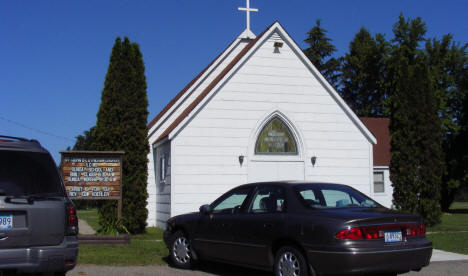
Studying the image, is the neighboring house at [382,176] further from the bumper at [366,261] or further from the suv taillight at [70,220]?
the suv taillight at [70,220]

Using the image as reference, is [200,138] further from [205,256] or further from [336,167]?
[205,256]

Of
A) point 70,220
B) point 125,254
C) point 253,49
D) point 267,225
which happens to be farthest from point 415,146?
point 70,220

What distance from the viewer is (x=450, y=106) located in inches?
1687

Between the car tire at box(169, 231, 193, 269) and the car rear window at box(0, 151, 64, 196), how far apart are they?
3.97 metres

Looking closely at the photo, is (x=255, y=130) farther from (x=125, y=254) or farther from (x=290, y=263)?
(x=290, y=263)

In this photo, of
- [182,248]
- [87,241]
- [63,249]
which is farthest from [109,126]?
[63,249]

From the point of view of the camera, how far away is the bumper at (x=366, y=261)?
6.61m

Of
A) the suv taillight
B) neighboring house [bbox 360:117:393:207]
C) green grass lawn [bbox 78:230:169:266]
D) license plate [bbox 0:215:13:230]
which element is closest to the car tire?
green grass lawn [bbox 78:230:169:266]

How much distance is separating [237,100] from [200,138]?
2.01 m

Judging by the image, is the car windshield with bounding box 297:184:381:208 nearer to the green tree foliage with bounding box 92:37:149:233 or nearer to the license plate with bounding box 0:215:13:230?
the license plate with bounding box 0:215:13:230

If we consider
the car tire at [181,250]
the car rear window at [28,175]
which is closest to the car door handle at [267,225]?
the car tire at [181,250]

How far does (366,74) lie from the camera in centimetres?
4847

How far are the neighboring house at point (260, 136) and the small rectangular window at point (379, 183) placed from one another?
317 inches

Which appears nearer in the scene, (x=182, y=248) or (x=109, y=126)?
(x=182, y=248)
